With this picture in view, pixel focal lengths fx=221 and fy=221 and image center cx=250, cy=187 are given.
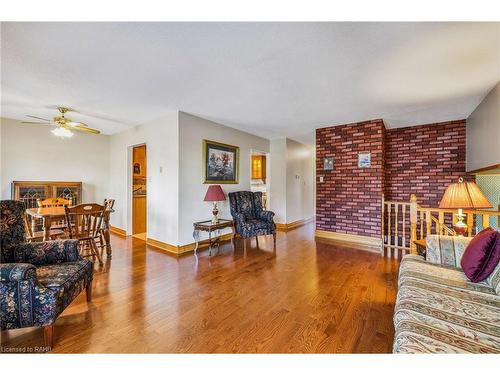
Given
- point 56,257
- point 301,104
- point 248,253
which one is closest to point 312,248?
point 248,253

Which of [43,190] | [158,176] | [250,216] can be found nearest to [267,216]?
[250,216]

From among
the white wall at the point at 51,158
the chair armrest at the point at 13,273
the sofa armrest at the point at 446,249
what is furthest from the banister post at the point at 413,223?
the white wall at the point at 51,158

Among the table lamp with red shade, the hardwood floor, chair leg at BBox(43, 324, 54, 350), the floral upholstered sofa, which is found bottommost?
the hardwood floor

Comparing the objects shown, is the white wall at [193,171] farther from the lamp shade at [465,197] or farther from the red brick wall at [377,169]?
the lamp shade at [465,197]

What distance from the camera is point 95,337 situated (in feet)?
5.28

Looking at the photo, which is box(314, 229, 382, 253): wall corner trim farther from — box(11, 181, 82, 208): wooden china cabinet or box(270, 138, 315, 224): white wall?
box(11, 181, 82, 208): wooden china cabinet

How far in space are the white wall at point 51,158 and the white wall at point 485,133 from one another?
693 cm

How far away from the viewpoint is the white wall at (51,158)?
408 cm

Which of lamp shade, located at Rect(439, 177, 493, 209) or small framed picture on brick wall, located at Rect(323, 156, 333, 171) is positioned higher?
small framed picture on brick wall, located at Rect(323, 156, 333, 171)

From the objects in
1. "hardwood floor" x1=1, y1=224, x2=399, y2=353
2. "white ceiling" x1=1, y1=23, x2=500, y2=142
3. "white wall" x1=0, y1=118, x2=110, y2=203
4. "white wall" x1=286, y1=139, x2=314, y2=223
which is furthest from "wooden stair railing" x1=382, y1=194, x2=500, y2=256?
"white wall" x1=0, y1=118, x2=110, y2=203

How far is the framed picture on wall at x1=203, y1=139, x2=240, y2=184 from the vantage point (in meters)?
4.06

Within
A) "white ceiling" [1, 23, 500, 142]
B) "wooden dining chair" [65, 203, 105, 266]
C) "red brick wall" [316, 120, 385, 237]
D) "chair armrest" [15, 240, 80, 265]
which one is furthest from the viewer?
"red brick wall" [316, 120, 385, 237]

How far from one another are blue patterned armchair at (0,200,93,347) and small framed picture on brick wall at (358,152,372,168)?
4.38 metres
